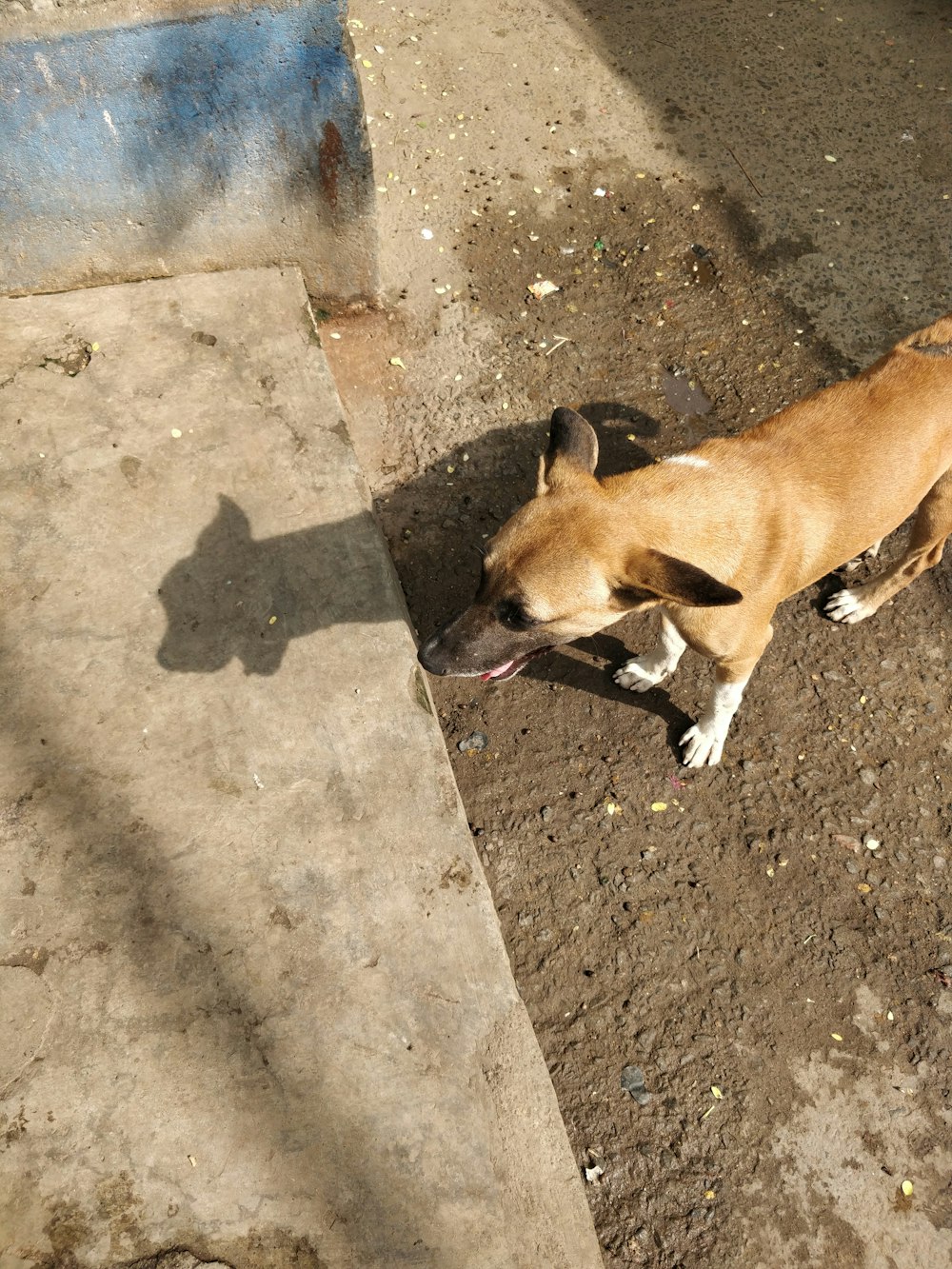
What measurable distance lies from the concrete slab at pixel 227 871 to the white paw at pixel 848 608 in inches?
85.3

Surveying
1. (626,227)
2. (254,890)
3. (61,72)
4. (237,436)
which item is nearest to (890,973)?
(254,890)

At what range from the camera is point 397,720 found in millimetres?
3547

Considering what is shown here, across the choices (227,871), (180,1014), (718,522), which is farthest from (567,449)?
(180,1014)

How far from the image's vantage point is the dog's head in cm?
288

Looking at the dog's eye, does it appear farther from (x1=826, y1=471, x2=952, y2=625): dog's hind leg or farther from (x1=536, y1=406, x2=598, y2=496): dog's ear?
(x1=826, y1=471, x2=952, y2=625): dog's hind leg

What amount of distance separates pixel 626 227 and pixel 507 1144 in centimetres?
517

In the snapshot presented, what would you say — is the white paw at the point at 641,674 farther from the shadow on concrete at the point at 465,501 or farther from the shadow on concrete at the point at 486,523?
the shadow on concrete at the point at 465,501

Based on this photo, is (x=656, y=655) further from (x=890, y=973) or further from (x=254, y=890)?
(x=254, y=890)

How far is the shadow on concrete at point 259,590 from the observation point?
3.60 m

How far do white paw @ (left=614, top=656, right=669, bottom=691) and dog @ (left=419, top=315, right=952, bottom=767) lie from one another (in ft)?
1.26

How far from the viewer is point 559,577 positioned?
291 centimetres

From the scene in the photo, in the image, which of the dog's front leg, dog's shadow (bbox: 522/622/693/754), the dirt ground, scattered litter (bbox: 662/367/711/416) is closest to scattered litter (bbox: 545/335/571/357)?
the dirt ground

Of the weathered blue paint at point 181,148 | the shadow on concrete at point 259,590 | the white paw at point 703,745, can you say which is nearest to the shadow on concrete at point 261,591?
the shadow on concrete at point 259,590

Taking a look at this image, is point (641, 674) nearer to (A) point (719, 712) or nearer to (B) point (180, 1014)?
(A) point (719, 712)
